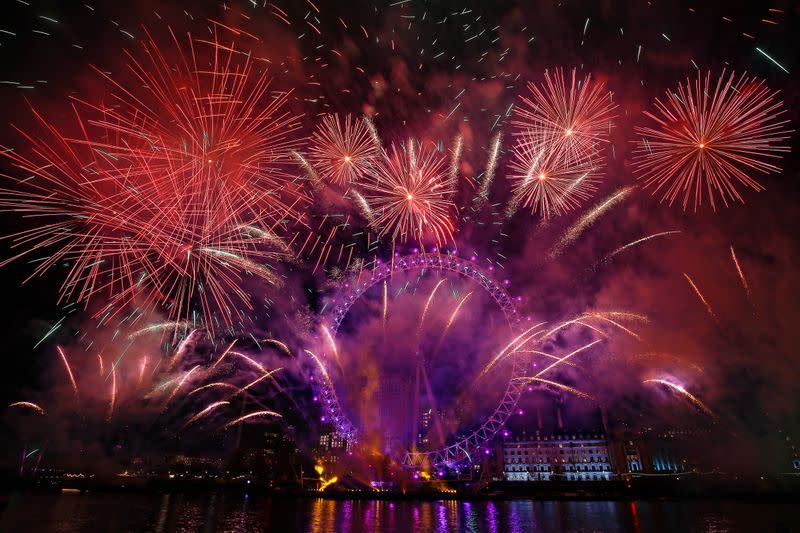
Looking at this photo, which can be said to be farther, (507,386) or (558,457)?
(558,457)

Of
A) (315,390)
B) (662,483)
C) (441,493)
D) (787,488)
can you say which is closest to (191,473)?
(441,493)

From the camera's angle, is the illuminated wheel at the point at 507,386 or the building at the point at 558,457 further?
the building at the point at 558,457

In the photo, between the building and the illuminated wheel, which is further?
the building

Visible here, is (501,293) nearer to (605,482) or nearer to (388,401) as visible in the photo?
(388,401)
